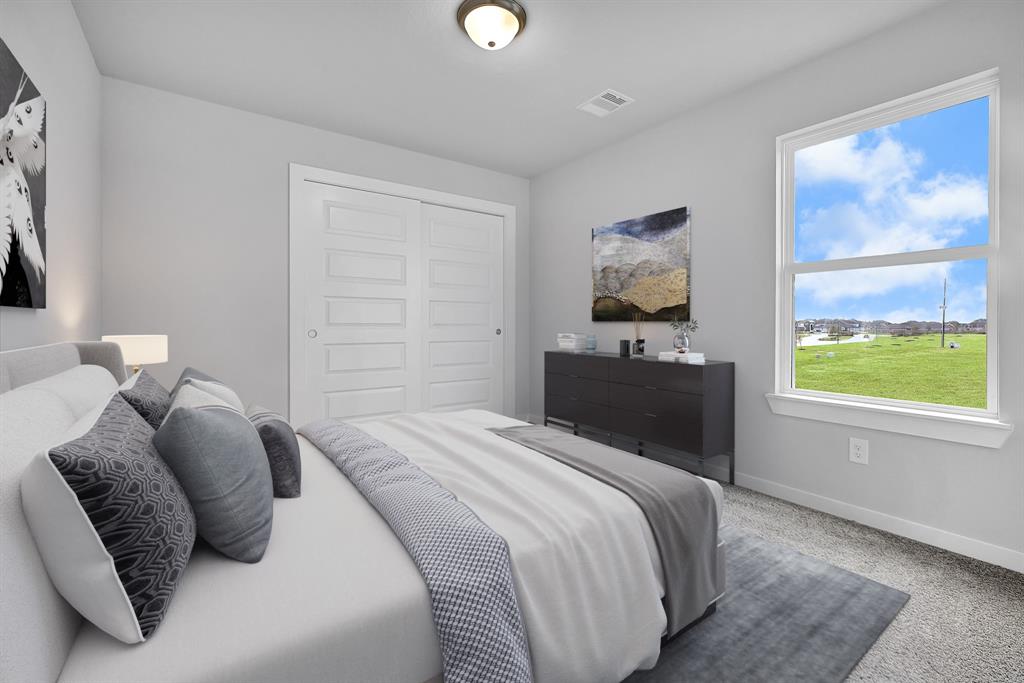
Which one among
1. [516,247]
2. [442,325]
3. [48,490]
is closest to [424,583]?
[48,490]

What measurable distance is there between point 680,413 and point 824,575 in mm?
1210

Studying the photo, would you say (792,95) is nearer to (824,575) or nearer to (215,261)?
(824,575)

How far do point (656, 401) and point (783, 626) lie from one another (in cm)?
167

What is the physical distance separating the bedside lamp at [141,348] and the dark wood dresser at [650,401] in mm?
2802

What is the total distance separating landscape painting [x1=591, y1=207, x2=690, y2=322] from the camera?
3490mm

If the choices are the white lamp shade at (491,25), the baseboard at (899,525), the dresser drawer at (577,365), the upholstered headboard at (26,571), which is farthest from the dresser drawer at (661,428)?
the upholstered headboard at (26,571)

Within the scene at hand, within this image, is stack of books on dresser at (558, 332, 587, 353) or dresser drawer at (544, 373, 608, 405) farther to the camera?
stack of books on dresser at (558, 332, 587, 353)

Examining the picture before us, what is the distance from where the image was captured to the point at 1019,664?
1.50m

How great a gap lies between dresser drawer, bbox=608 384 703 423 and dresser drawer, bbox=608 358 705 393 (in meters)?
0.03

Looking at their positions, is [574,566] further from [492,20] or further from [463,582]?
[492,20]

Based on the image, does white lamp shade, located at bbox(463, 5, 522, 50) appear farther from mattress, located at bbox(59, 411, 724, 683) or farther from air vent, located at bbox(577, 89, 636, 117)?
mattress, located at bbox(59, 411, 724, 683)

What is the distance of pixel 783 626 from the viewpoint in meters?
1.64

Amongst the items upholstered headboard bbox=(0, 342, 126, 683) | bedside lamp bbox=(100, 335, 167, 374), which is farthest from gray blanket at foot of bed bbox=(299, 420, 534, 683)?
bedside lamp bbox=(100, 335, 167, 374)

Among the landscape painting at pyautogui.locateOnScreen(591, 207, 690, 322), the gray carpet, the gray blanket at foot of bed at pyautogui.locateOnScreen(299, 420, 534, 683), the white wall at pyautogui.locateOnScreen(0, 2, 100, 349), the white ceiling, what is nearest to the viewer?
the gray blanket at foot of bed at pyautogui.locateOnScreen(299, 420, 534, 683)
